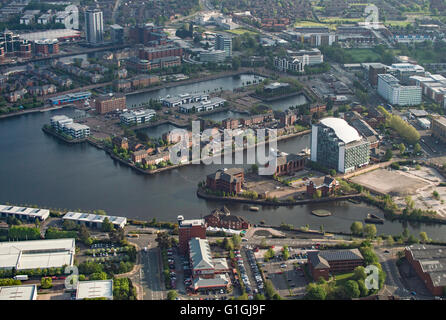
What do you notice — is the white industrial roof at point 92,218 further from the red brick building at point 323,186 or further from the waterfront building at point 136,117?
the waterfront building at point 136,117

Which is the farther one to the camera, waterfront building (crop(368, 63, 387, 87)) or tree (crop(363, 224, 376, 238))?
waterfront building (crop(368, 63, 387, 87))

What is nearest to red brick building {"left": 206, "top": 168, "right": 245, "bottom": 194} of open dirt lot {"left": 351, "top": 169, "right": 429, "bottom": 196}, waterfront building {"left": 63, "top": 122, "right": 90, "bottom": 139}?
open dirt lot {"left": 351, "top": 169, "right": 429, "bottom": 196}

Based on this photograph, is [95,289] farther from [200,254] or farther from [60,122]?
[60,122]

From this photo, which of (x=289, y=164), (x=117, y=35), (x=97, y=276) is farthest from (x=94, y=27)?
(x=97, y=276)

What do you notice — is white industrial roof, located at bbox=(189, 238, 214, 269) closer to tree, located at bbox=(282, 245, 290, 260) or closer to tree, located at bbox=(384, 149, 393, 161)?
tree, located at bbox=(282, 245, 290, 260)

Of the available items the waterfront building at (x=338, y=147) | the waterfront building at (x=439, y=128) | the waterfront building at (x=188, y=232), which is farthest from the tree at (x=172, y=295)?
the waterfront building at (x=439, y=128)
